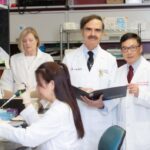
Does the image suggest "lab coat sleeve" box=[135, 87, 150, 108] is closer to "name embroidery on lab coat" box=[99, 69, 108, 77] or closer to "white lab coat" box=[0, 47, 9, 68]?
"name embroidery on lab coat" box=[99, 69, 108, 77]

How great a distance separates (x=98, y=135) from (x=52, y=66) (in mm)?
1056

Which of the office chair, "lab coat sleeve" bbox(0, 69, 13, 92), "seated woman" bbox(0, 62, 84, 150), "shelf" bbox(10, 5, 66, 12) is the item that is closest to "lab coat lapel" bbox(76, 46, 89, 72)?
"lab coat sleeve" bbox(0, 69, 13, 92)

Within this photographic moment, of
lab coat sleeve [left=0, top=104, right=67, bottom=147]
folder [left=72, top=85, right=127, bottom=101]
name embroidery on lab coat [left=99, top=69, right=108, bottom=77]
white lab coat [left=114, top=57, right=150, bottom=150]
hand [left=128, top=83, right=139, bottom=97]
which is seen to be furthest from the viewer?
name embroidery on lab coat [left=99, top=69, right=108, bottom=77]

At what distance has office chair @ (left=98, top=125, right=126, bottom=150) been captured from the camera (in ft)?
6.10

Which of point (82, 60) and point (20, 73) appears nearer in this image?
point (82, 60)

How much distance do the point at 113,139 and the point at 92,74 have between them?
87 centimetres

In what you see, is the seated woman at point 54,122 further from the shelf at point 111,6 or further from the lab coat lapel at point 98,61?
the shelf at point 111,6

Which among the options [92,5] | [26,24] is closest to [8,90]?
[26,24]

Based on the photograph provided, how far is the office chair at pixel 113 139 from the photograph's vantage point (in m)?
1.86

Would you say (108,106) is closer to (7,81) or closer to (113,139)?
(113,139)

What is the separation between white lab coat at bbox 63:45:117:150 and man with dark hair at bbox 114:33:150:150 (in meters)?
0.14

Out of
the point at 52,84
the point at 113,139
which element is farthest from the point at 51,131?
the point at 113,139

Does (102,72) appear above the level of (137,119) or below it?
above

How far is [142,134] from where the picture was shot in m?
2.56
